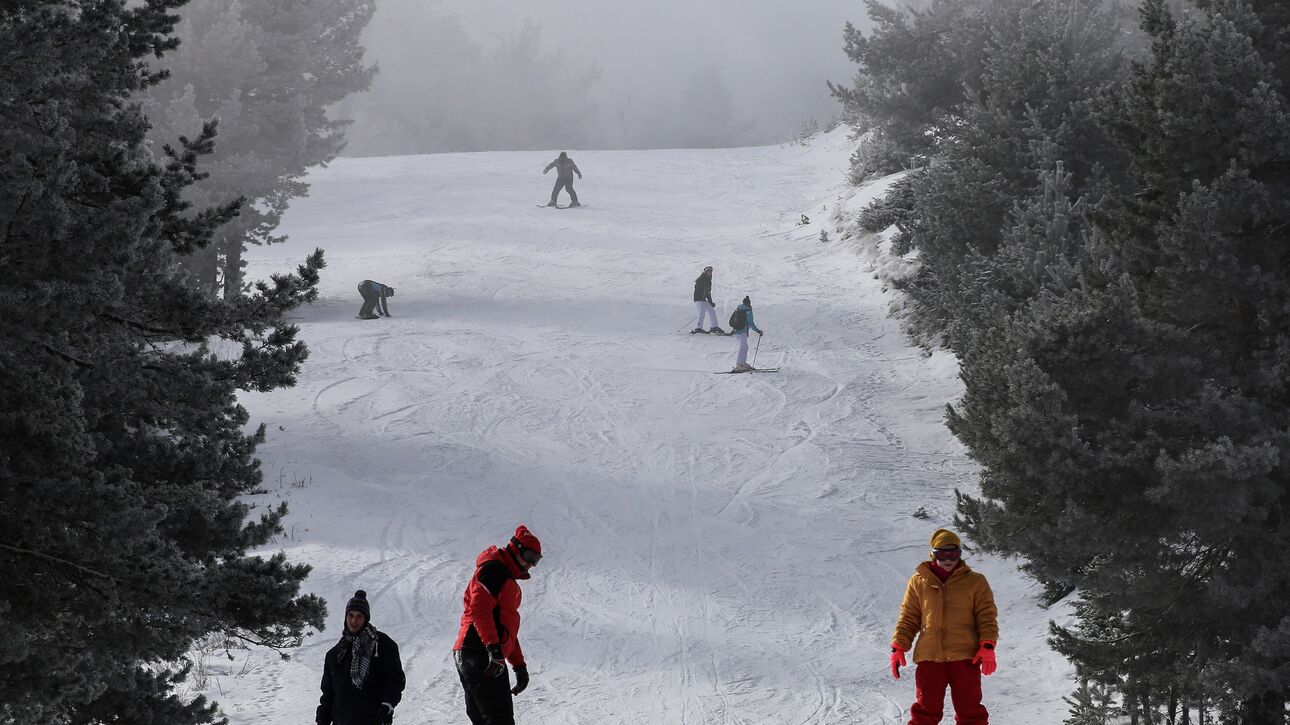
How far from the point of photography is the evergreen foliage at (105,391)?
20.4 ft

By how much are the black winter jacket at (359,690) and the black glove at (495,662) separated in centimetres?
57

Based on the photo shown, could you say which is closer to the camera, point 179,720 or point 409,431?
point 179,720

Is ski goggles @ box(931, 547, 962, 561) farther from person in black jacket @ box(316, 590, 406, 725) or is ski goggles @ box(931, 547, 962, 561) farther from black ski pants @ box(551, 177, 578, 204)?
black ski pants @ box(551, 177, 578, 204)

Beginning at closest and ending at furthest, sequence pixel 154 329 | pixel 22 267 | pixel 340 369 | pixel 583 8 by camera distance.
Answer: pixel 22 267 → pixel 154 329 → pixel 340 369 → pixel 583 8

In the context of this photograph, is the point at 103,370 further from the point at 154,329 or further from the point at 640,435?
the point at 640,435

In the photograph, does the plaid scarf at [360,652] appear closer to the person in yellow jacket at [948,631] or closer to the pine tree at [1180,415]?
the person in yellow jacket at [948,631]

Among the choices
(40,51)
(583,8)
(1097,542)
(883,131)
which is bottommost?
(1097,542)

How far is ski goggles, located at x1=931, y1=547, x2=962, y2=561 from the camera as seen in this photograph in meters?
7.38

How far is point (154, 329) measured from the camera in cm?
701

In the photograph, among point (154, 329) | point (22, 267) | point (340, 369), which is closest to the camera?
point (22, 267)

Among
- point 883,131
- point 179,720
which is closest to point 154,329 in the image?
point 179,720

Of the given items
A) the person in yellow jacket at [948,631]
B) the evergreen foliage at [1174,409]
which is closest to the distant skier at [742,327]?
the evergreen foliage at [1174,409]

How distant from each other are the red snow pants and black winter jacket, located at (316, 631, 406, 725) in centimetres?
329

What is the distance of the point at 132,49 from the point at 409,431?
11.7m
